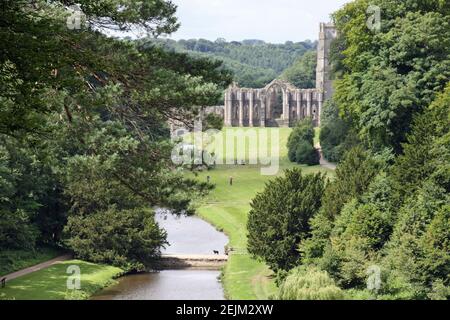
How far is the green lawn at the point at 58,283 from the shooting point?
39969 mm

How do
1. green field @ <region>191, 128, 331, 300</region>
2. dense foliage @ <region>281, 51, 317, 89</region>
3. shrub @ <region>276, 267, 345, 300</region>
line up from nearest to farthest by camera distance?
1. shrub @ <region>276, 267, 345, 300</region>
2. green field @ <region>191, 128, 331, 300</region>
3. dense foliage @ <region>281, 51, 317, 89</region>

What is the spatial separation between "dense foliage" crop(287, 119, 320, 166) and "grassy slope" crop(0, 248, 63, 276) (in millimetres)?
37394

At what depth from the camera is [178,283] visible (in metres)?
44.3

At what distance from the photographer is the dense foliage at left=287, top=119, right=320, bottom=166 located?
83.8 meters

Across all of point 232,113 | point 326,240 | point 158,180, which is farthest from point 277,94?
point 158,180

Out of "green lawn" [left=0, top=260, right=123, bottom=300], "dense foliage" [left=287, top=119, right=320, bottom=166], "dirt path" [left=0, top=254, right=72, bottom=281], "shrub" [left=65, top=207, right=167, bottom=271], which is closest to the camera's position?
"green lawn" [left=0, top=260, right=123, bottom=300]

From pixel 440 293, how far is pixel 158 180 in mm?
12329

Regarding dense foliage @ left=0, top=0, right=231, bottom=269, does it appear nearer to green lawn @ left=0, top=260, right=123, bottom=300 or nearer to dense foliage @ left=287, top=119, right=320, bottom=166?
green lawn @ left=0, top=260, right=123, bottom=300

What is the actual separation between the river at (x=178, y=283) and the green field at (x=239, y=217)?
0.89 meters

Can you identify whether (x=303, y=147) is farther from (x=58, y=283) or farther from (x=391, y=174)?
(x=58, y=283)

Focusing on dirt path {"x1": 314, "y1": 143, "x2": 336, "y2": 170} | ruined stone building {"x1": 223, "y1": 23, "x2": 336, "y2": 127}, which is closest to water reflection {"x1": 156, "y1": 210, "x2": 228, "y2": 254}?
dirt path {"x1": 314, "y1": 143, "x2": 336, "y2": 170}

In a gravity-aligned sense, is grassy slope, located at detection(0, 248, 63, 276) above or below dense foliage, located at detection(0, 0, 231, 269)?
below

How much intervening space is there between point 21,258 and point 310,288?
20349 millimetres
